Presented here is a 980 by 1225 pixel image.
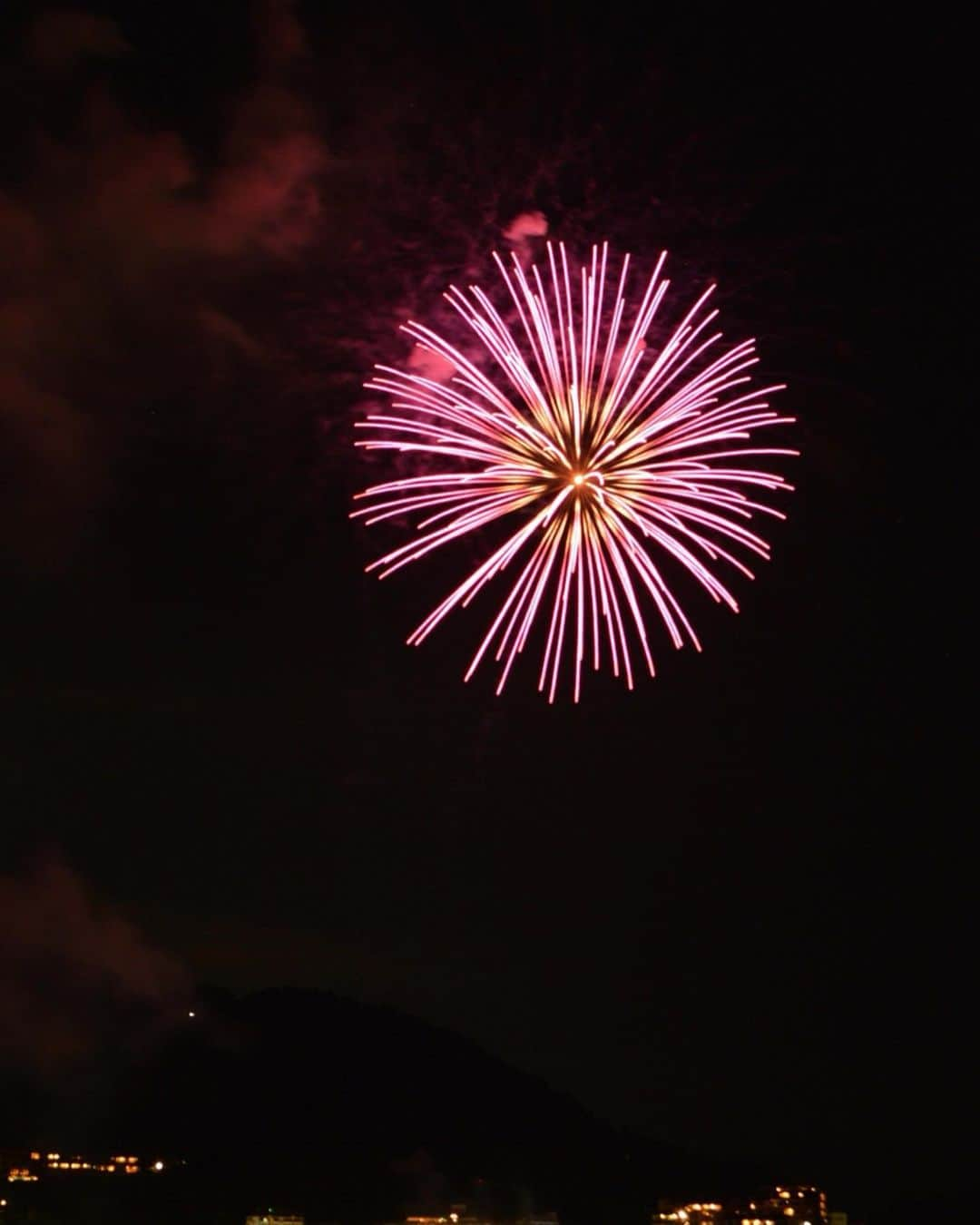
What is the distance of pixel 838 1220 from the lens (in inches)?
2046

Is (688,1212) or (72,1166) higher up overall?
(72,1166)

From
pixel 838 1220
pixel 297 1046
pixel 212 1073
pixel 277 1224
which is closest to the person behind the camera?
pixel 277 1224

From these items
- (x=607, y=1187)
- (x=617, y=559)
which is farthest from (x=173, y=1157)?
(x=617, y=559)

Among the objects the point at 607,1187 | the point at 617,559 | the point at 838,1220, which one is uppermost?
the point at 607,1187

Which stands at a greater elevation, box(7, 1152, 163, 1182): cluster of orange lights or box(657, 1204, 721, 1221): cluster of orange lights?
box(7, 1152, 163, 1182): cluster of orange lights

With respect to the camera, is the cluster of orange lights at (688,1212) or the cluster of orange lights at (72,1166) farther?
the cluster of orange lights at (688,1212)

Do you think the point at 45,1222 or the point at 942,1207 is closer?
the point at 45,1222

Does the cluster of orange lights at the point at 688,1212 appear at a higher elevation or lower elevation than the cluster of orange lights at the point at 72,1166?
lower

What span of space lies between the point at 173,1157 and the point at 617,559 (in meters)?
50.5

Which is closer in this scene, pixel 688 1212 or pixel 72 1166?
pixel 72 1166

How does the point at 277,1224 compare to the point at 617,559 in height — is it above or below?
above

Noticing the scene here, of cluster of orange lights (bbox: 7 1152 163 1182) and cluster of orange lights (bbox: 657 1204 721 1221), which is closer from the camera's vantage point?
cluster of orange lights (bbox: 7 1152 163 1182)

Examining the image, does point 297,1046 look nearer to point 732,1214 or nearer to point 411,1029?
point 411,1029

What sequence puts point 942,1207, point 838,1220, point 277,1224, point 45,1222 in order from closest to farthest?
point 45,1222
point 277,1224
point 838,1220
point 942,1207
